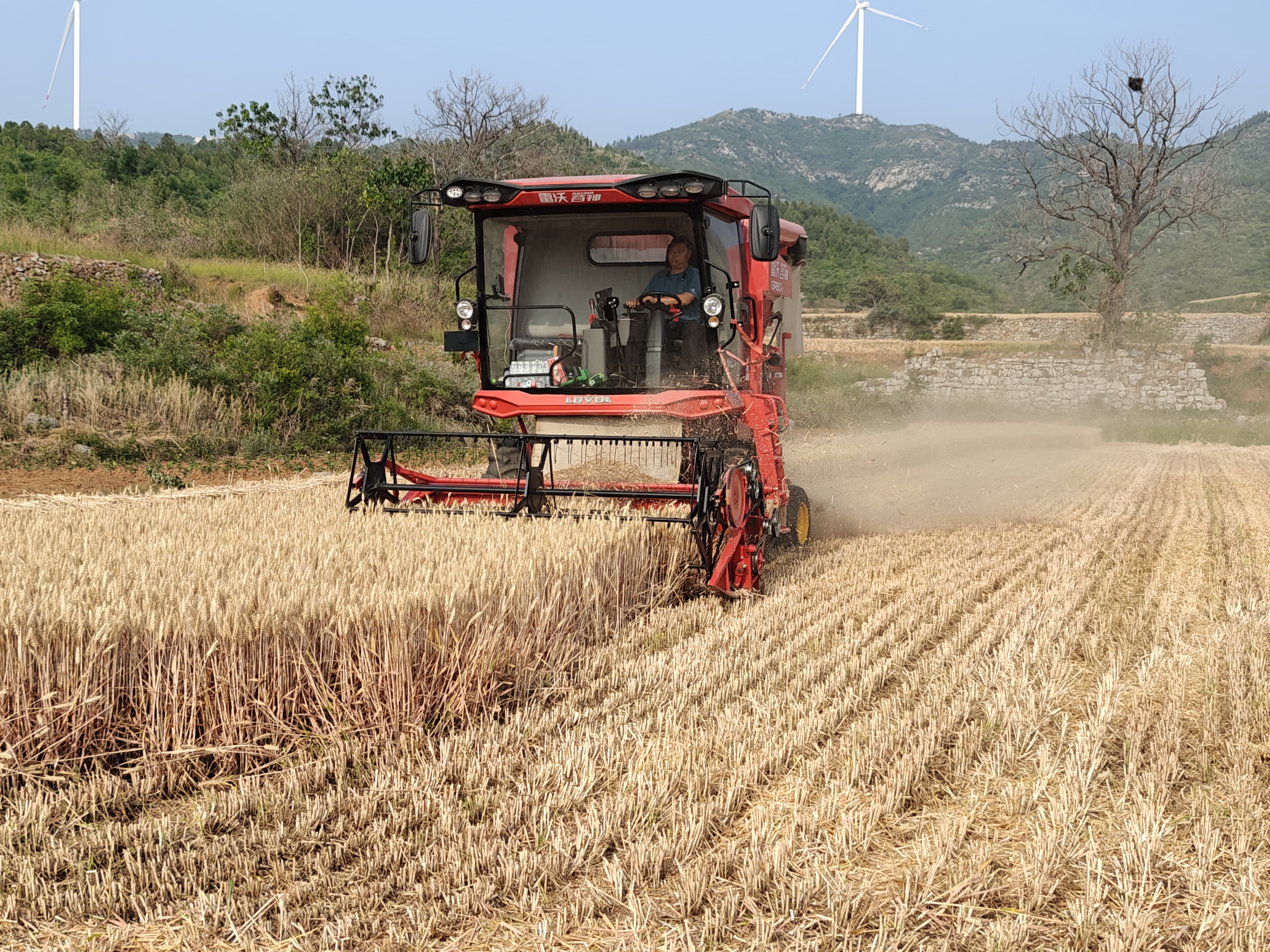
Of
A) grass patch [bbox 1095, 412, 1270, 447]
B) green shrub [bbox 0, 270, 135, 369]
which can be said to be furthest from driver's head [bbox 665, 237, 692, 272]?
grass patch [bbox 1095, 412, 1270, 447]

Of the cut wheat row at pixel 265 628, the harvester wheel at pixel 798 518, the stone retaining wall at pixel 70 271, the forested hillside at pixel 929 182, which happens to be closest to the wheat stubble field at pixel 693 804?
the cut wheat row at pixel 265 628

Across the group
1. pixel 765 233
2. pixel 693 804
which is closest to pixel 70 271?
pixel 765 233

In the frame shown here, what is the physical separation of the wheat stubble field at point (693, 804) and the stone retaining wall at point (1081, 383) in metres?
24.2

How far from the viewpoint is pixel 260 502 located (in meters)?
6.57

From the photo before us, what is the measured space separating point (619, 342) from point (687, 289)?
0.56m

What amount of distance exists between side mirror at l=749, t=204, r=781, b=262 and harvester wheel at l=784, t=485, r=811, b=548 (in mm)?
2054

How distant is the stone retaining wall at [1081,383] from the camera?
94.1 ft

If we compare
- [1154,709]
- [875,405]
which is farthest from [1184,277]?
[1154,709]

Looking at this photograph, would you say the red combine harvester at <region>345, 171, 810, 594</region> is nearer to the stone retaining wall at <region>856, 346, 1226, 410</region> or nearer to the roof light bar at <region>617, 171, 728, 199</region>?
the roof light bar at <region>617, 171, 728, 199</region>

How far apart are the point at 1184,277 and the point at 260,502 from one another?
52.8 m

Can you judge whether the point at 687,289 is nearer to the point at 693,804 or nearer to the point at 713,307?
the point at 713,307

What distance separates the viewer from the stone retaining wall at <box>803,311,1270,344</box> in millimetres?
39281

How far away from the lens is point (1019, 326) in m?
40.2

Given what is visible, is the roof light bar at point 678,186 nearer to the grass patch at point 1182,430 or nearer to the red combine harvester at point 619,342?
the red combine harvester at point 619,342
